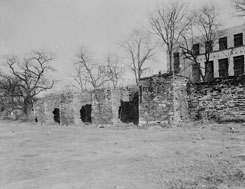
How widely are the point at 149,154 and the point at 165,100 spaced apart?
658cm

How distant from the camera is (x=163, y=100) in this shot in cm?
1235

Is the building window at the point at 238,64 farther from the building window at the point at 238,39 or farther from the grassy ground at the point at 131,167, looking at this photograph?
the grassy ground at the point at 131,167

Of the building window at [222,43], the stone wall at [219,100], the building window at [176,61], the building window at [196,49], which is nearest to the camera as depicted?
the stone wall at [219,100]

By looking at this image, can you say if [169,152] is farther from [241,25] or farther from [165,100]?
[241,25]

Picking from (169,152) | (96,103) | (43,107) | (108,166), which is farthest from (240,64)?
(108,166)

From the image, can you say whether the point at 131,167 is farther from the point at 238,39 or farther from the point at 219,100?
the point at 238,39

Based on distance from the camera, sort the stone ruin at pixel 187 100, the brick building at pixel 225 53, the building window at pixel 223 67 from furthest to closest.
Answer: the building window at pixel 223 67, the brick building at pixel 225 53, the stone ruin at pixel 187 100

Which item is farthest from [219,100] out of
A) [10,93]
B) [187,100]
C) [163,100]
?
[10,93]

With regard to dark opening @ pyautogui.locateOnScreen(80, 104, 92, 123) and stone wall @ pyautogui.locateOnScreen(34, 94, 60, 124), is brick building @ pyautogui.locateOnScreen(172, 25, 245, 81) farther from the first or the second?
stone wall @ pyautogui.locateOnScreen(34, 94, 60, 124)

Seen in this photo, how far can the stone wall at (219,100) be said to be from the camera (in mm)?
11375

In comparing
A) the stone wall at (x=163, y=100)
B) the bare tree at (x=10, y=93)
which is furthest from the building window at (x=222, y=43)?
the bare tree at (x=10, y=93)

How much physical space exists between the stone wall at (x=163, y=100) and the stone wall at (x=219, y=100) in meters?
0.49

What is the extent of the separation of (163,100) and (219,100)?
2.63 meters

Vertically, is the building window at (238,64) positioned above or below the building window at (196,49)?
below
